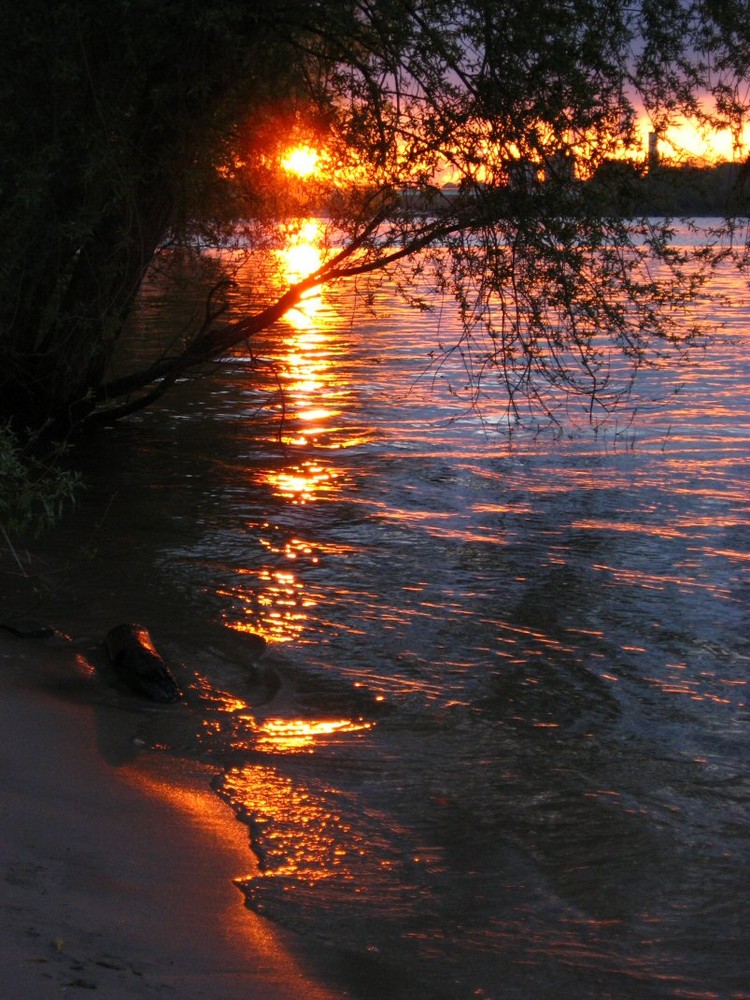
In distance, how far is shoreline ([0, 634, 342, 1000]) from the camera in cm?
359

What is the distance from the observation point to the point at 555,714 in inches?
264

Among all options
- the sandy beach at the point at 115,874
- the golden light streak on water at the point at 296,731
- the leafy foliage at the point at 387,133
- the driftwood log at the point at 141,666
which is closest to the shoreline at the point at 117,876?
the sandy beach at the point at 115,874

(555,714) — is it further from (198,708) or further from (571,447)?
(571,447)

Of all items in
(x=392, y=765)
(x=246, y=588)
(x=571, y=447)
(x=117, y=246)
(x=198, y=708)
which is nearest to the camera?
(x=392, y=765)

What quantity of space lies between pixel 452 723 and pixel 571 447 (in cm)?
813

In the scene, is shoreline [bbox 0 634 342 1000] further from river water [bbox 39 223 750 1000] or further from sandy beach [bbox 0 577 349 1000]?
river water [bbox 39 223 750 1000]

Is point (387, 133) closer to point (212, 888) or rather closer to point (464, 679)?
point (464, 679)

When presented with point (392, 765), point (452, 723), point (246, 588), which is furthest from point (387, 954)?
point (246, 588)

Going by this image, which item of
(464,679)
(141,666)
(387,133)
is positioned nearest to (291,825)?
(141,666)

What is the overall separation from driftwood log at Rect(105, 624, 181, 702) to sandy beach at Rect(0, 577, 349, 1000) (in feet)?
1.20

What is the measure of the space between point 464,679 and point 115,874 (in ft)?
10.6

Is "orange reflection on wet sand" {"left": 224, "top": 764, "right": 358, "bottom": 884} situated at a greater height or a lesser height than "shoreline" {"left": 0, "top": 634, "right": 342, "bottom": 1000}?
lesser

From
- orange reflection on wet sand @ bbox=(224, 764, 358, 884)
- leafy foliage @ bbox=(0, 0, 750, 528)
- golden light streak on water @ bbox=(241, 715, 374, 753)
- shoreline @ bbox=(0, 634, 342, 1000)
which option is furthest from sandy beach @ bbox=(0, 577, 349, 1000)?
leafy foliage @ bbox=(0, 0, 750, 528)

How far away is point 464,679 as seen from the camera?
716cm
